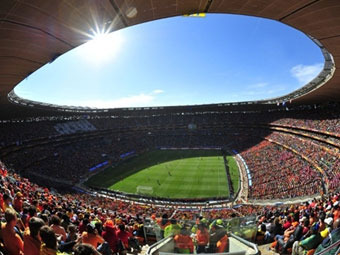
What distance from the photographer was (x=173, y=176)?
41.0 metres

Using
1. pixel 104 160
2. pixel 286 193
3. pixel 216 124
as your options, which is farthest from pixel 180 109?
pixel 286 193

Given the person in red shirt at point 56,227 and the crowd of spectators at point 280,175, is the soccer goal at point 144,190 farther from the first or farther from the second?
the person in red shirt at point 56,227

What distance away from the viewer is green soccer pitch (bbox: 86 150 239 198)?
34.5 meters

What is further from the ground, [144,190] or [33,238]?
[33,238]

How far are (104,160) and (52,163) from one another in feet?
33.9

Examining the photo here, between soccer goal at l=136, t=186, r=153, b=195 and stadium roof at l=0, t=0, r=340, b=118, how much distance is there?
76.7 feet

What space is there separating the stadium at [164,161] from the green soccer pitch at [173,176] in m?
0.24

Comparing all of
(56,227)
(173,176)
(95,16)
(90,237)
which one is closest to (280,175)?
(173,176)

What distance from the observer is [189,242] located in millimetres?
6816

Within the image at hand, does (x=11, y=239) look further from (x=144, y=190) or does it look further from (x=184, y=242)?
(x=144, y=190)

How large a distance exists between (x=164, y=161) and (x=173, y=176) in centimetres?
958

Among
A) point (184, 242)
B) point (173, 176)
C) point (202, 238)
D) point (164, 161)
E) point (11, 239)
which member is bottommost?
point (173, 176)

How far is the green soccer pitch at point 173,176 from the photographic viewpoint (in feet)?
113

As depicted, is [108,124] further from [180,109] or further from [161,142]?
[180,109]
